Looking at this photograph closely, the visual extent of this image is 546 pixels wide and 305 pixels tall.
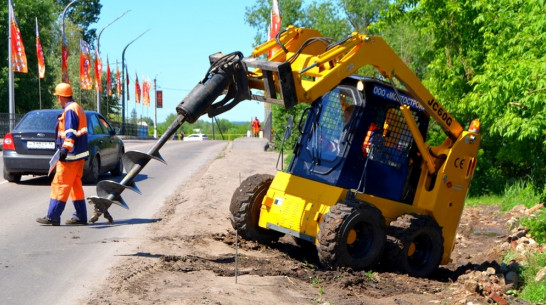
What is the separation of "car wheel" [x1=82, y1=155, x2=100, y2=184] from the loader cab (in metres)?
8.80

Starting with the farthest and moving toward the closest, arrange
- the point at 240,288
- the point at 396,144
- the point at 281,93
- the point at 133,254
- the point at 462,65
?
A: the point at 462,65
the point at 396,144
the point at 133,254
the point at 281,93
the point at 240,288

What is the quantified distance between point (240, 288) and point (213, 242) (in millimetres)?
2950

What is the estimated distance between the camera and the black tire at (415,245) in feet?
32.8

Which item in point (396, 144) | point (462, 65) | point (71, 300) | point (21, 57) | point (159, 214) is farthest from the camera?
point (21, 57)

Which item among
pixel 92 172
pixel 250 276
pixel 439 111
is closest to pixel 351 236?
pixel 250 276

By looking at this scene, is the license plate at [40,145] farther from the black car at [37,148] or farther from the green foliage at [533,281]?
the green foliage at [533,281]

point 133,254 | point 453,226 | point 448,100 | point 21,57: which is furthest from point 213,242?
point 21,57

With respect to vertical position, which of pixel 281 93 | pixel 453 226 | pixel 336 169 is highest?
pixel 281 93

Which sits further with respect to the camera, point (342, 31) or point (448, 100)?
point (342, 31)

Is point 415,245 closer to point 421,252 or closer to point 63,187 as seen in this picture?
point 421,252

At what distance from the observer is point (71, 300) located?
7.26 metres

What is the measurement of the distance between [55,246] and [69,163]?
1821mm

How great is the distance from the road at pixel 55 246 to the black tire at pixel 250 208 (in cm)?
137

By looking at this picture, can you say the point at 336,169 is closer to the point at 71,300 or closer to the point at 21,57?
the point at 71,300
